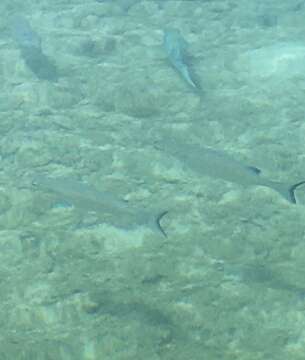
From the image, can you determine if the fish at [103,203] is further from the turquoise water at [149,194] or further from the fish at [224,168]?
the fish at [224,168]

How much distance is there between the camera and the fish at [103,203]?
17.9 ft

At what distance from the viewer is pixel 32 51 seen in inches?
358

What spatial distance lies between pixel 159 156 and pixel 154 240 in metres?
1.43

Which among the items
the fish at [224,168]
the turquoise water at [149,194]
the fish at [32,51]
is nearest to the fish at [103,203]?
the turquoise water at [149,194]

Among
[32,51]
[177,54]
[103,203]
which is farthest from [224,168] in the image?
[32,51]

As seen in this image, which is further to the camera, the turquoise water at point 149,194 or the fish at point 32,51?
the fish at point 32,51

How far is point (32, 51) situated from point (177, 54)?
2.13 metres

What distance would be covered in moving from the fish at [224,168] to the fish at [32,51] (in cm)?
315

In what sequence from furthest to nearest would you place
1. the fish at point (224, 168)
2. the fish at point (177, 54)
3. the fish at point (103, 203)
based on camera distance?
the fish at point (177, 54) < the fish at point (224, 168) < the fish at point (103, 203)

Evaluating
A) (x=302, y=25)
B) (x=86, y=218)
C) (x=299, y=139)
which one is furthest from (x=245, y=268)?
→ (x=302, y=25)

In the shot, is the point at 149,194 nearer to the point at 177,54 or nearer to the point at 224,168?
the point at 224,168

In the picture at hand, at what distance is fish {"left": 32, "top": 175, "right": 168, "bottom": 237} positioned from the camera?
546 cm

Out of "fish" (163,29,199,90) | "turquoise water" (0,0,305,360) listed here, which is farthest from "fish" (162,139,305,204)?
"fish" (163,29,199,90)

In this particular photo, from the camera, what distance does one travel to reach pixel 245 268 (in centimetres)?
539
